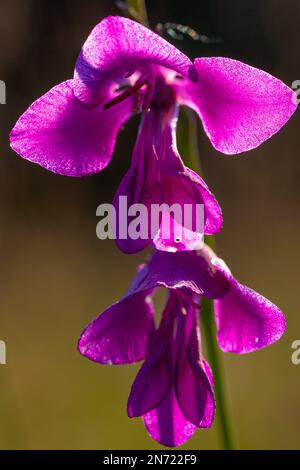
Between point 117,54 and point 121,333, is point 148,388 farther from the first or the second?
point 117,54

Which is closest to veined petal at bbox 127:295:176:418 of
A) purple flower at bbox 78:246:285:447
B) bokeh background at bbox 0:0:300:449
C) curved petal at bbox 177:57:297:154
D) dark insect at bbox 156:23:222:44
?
purple flower at bbox 78:246:285:447

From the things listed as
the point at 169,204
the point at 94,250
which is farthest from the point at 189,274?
the point at 94,250

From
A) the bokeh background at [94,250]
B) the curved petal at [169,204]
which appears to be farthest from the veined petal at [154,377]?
the bokeh background at [94,250]

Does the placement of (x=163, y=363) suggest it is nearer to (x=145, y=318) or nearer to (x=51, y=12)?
(x=145, y=318)

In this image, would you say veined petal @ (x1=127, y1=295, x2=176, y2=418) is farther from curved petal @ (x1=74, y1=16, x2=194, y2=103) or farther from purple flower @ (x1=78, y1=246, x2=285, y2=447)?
curved petal @ (x1=74, y1=16, x2=194, y2=103)

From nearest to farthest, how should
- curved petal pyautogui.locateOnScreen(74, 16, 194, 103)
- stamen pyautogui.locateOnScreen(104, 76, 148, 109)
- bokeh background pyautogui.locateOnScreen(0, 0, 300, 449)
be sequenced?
curved petal pyautogui.locateOnScreen(74, 16, 194, 103), stamen pyautogui.locateOnScreen(104, 76, 148, 109), bokeh background pyautogui.locateOnScreen(0, 0, 300, 449)

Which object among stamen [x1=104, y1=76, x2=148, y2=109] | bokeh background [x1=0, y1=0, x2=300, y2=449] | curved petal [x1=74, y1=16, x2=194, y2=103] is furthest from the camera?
bokeh background [x1=0, y1=0, x2=300, y2=449]
